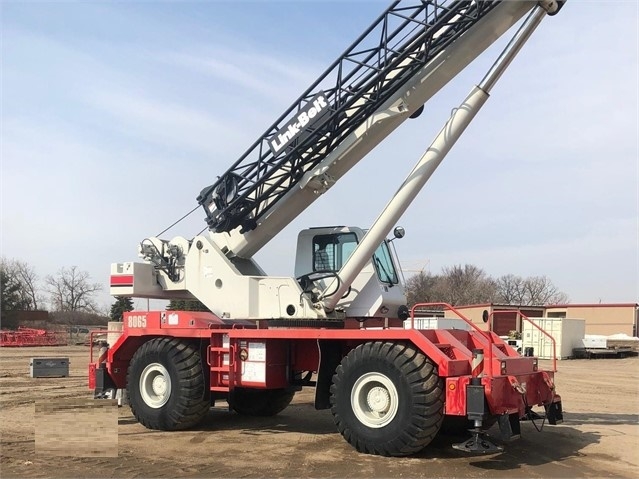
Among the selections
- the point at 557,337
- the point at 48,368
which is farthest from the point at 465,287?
the point at 48,368

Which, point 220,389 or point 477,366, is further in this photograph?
point 220,389

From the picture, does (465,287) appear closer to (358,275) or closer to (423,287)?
(423,287)

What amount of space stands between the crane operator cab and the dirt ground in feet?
6.72

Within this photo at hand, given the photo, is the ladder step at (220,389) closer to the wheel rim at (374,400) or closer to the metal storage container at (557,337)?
the wheel rim at (374,400)

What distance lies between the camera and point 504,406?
7824 millimetres

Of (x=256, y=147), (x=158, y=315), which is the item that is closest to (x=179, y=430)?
(x=158, y=315)

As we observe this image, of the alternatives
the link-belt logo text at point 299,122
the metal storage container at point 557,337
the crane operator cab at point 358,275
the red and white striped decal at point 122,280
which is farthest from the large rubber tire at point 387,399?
the metal storage container at point 557,337

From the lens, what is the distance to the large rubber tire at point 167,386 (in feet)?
32.5

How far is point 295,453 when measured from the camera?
8.37m

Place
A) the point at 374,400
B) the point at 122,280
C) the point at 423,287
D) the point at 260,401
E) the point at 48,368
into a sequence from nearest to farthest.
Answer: the point at 374,400 → the point at 122,280 → the point at 260,401 → the point at 48,368 → the point at 423,287

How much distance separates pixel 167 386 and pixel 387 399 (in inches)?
152

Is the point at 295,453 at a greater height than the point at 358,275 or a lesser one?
lesser

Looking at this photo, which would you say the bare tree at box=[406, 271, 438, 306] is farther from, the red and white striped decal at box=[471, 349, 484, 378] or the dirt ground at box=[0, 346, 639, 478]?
the red and white striped decal at box=[471, 349, 484, 378]

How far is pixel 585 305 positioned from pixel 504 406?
4093 cm
